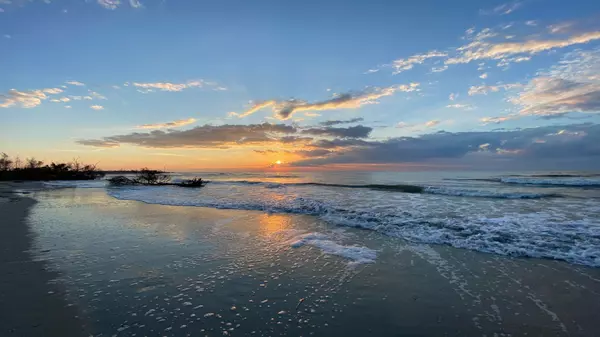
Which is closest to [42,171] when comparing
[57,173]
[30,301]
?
[57,173]

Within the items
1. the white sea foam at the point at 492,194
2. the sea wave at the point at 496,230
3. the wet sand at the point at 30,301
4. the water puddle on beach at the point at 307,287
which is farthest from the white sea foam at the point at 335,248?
the white sea foam at the point at 492,194

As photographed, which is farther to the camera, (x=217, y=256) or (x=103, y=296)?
(x=217, y=256)

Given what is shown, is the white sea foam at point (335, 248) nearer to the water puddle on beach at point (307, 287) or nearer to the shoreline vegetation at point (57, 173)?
the water puddle on beach at point (307, 287)

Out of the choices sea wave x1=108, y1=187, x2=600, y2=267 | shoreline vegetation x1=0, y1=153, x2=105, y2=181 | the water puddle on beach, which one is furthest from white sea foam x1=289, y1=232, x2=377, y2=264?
shoreline vegetation x1=0, y1=153, x2=105, y2=181

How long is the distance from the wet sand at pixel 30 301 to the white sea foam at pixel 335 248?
5041 millimetres

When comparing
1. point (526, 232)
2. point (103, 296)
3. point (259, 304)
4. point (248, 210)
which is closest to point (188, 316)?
point (259, 304)

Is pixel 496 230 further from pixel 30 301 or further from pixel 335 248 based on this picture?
pixel 30 301

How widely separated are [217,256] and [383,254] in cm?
406

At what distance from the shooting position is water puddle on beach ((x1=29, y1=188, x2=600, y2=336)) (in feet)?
12.6

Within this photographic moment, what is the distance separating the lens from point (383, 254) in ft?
24.3

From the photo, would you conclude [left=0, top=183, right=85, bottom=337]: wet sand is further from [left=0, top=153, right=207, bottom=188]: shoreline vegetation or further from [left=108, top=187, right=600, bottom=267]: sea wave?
[left=0, top=153, right=207, bottom=188]: shoreline vegetation

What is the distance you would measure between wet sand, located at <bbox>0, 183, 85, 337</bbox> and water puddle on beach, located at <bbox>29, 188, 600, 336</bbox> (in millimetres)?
186

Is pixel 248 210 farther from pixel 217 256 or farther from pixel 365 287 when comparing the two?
pixel 365 287

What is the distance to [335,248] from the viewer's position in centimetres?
792
